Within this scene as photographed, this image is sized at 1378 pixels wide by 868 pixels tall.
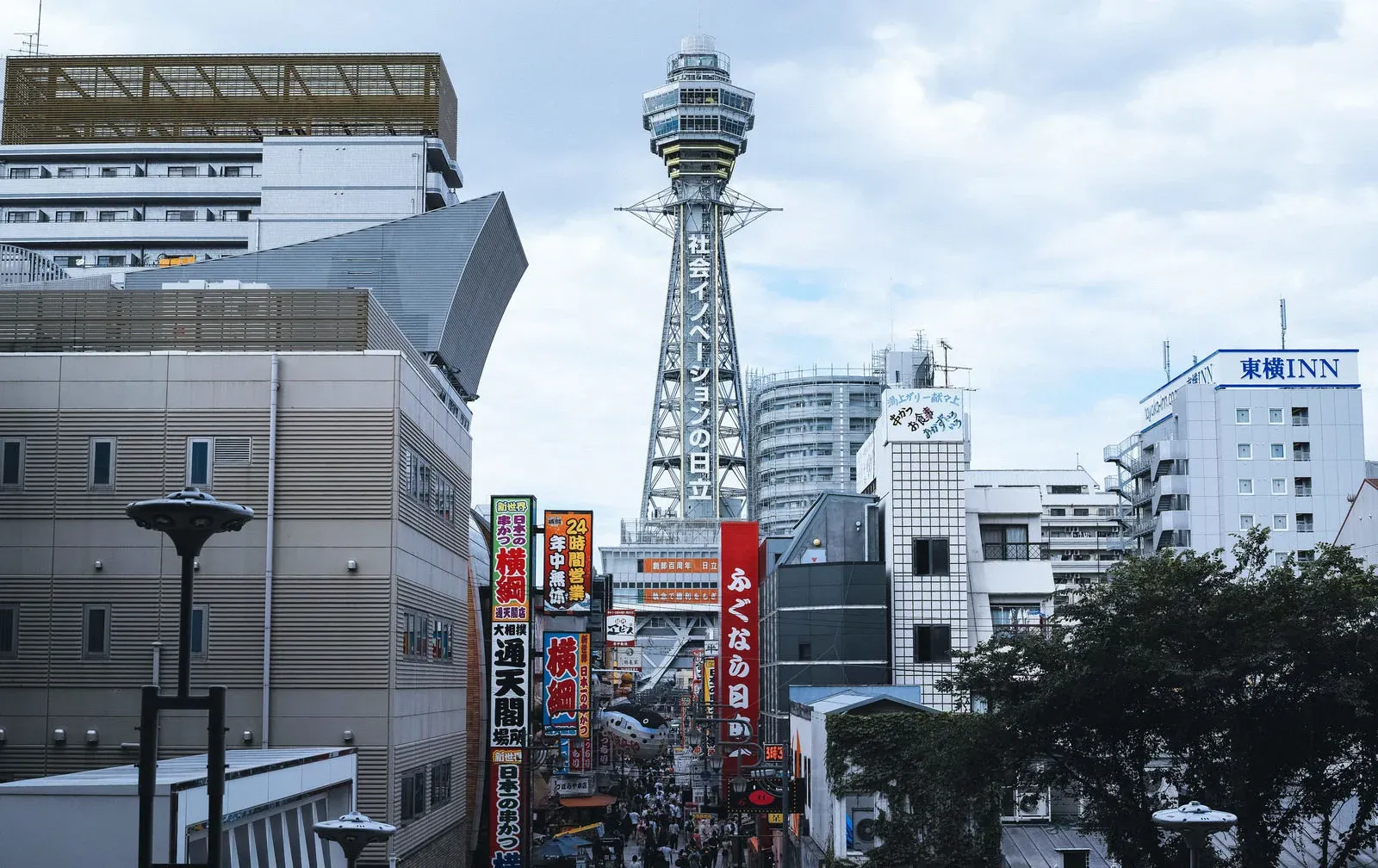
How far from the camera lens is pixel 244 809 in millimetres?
22000

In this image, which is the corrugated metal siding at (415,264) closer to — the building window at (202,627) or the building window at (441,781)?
the building window at (441,781)

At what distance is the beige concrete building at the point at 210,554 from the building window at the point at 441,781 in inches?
192

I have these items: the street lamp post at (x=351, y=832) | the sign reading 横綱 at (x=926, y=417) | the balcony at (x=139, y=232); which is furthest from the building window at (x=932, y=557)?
the balcony at (x=139, y=232)

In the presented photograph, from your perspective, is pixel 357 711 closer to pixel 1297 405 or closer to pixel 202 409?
pixel 202 409

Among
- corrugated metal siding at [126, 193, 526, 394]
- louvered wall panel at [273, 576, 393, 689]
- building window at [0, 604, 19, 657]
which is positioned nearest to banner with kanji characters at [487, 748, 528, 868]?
louvered wall panel at [273, 576, 393, 689]

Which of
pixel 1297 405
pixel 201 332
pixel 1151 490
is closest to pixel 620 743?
pixel 1151 490

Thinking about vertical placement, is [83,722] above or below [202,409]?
below

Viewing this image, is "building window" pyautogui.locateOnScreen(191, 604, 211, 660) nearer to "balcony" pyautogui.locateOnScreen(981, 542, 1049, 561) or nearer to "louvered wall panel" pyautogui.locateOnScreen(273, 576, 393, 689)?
"louvered wall panel" pyautogui.locateOnScreen(273, 576, 393, 689)

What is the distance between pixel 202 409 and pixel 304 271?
53552mm

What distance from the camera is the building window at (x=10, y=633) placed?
31188 mm

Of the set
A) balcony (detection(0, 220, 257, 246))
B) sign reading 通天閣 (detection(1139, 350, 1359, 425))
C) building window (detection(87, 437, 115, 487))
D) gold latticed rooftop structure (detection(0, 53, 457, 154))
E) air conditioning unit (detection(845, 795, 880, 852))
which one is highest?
gold latticed rooftop structure (detection(0, 53, 457, 154))

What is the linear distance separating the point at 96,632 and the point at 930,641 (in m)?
41.8

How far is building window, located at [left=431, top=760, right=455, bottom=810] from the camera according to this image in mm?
36969

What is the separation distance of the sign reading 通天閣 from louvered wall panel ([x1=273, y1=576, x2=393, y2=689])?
87.2 meters
